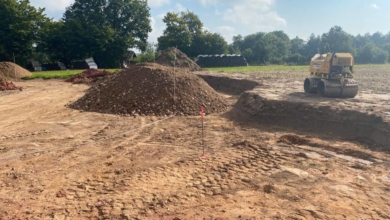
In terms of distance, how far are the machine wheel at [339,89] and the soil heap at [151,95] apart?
4432 millimetres

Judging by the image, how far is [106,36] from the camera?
4316cm

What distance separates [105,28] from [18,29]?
36.5ft

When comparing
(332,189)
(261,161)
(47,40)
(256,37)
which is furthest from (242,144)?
(256,37)

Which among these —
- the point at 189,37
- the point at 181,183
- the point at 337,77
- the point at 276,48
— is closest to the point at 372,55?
the point at 276,48

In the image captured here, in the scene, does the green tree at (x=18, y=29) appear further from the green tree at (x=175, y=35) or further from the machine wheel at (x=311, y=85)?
the machine wheel at (x=311, y=85)

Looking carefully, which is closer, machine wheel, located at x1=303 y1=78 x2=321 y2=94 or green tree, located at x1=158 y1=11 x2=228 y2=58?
machine wheel, located at x1=303 y1=78 x2=321 y2=94

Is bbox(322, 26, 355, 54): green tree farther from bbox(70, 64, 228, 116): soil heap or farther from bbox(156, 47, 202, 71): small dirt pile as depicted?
bbox(70, 64, 228, 116): soil heap

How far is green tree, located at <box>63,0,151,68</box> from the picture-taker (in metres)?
43.0

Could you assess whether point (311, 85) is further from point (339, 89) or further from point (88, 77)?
point (88, 77)

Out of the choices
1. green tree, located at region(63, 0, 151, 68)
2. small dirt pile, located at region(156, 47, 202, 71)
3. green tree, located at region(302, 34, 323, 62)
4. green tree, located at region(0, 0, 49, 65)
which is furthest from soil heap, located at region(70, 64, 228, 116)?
green tree, located at region(302, 34, 323, 62)

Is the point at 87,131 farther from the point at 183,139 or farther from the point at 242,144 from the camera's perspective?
the point at 242,144

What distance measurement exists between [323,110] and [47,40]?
4171 cm

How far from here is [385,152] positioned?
7547mm

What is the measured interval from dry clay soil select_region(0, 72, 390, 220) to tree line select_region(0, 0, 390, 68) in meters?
25.3
